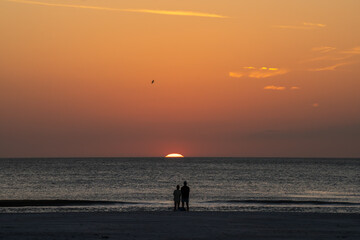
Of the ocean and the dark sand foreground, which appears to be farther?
the ocean

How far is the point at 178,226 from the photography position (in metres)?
26.6

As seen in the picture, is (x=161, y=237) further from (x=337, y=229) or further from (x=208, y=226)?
(x=337, y=229)

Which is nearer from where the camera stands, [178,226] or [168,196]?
[178,226]

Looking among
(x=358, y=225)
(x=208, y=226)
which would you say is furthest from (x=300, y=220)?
(x=208, y=226)

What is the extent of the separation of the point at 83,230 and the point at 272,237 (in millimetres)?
8248

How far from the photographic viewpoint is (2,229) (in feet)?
82.4

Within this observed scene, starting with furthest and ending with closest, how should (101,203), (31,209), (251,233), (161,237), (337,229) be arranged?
(101,203)
(31,209)
(337,229)
(251,233)
(161,237)

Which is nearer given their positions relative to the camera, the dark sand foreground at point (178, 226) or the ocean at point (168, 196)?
the dark sand foreground at point (178, 226)

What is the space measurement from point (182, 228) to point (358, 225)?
Result: 9158mm

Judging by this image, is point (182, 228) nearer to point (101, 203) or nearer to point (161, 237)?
point (161, 237)

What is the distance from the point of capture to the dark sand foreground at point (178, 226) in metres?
23.5

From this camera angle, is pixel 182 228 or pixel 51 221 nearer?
pixel 182 228

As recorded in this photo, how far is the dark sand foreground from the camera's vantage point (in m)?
23.5

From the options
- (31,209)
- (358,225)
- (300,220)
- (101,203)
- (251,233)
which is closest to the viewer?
(251,233)
